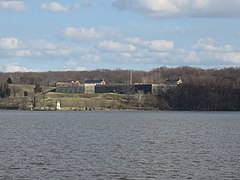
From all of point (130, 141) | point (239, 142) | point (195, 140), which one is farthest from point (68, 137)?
point (239, 142)

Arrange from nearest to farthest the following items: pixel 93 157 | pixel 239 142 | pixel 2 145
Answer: pixel 93 157
pixel 2 145
pixel 239 142

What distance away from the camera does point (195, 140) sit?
209ft

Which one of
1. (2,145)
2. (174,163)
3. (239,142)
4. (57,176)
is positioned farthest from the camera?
(239,142)

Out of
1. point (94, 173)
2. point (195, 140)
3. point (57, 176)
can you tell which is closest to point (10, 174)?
point (57, 176)

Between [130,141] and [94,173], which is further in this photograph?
[130,141]

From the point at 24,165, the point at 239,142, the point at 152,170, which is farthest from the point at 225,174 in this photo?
the point at 239,142

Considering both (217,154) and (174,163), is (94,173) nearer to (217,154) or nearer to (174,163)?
(174,163)

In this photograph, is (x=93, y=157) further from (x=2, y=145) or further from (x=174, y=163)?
(x=2, y=145)

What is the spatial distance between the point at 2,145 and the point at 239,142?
2594 centimetres

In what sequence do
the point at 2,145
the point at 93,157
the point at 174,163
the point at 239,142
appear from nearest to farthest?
the point at 174,163 → the point at 93,157 → the point at 2,145 → the point at 239,142

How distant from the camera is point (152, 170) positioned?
39094mm

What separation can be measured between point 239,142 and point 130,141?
12.2 m

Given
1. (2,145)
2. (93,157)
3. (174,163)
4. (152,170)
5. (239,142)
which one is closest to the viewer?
(152,170)

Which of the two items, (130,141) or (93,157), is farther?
(130,141)
